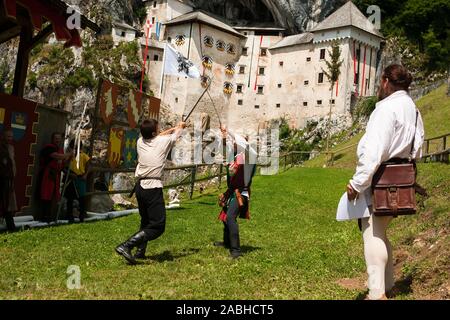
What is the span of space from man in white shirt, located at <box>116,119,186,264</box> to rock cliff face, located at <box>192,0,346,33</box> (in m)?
59.1

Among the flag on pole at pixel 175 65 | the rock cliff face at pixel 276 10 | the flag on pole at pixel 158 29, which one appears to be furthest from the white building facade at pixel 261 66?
the flag on pole at pixel 175 65

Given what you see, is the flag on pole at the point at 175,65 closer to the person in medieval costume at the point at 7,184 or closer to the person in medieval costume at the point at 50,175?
the person in medieval costume at the point at 50,175

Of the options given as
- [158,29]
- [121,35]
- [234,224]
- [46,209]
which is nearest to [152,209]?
[234,224]

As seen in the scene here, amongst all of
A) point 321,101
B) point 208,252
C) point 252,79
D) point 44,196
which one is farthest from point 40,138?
point 252,79

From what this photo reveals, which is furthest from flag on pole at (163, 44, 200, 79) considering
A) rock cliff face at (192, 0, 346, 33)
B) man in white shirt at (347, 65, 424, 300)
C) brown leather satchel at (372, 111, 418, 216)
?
rock cliff face at (192, 0, 346, 33)

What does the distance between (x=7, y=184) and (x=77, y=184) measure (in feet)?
9.28

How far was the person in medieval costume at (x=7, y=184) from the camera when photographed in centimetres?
1054

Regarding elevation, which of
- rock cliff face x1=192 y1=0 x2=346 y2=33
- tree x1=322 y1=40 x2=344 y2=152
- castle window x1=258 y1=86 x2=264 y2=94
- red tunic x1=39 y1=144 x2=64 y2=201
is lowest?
red tunic x1=39 y1=144 x2=64 y2=201

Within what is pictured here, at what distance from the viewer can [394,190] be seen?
4.95 metres

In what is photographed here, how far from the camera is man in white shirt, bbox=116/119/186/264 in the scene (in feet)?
25.1

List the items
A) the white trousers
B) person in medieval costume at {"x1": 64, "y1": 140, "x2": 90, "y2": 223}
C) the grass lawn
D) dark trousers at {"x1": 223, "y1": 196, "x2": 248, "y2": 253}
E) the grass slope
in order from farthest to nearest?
the grass slope, person in medieval costume at {"x1": 64, "y1": 140, "x2": 90, "y2": 223}, dark trousers at {"x1": 223, "y1": 196, "x2": 248, "y2": 253}, the grass lawn, the white trousers

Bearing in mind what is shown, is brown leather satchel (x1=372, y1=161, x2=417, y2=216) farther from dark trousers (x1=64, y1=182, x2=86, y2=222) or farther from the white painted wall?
the white painted wall

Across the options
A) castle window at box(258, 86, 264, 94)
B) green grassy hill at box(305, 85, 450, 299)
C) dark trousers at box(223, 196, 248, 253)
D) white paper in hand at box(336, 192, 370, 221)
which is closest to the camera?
white paper in hand at box(336, 192, 370, 221)

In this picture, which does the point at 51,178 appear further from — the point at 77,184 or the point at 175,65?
the point at 175,65
